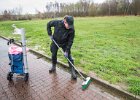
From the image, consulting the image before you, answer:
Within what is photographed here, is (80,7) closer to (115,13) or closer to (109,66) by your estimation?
→ (115,13)

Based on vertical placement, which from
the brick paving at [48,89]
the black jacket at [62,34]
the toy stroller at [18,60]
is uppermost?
the black jacket at [62,34]

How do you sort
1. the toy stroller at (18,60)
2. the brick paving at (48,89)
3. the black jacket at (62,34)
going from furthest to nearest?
the black jacket at (62,34) → the toy stroller at (18,60) → the brick paving at (48,89)

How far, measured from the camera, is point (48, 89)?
4445 millimetres

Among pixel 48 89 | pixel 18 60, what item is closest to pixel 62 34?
pixel 18 60

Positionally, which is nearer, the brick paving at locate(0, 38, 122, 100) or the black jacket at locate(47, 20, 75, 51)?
the brick paving at locate(0, 38, 122, 100)

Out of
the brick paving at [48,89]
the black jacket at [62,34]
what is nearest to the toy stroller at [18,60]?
the brick paving at [48,89]

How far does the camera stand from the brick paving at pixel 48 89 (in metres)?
4.09

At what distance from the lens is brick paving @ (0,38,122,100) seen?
409cm

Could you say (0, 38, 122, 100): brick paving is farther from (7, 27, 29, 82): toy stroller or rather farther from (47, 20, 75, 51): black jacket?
(47, 20, 75, 51): black jacket

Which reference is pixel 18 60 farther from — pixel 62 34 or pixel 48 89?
pixel 62 34

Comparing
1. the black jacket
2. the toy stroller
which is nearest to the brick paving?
the toy stroller

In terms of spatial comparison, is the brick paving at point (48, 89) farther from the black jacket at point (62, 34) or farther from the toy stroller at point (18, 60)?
the black jacket at point (62, 34)

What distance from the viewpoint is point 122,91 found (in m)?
4.14

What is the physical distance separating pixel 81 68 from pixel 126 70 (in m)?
1.34
